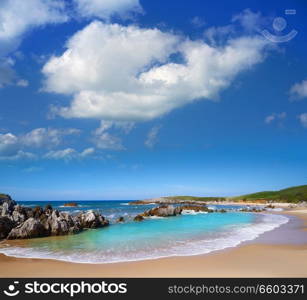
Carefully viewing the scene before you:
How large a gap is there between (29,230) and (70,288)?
58.3 ft

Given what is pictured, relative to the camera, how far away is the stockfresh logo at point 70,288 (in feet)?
31.8

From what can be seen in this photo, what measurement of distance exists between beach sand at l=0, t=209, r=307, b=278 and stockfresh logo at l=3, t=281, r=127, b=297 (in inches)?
75.1

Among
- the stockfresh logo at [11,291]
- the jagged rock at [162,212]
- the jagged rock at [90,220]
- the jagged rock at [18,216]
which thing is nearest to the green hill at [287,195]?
the jagged rock at [162,212]

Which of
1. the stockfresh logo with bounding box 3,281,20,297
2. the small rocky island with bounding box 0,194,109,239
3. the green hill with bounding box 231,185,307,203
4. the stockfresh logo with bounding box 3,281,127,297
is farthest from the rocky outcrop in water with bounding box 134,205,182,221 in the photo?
the green hill with bounding box 231,185,307,203

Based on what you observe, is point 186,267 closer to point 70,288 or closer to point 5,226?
point 70,288

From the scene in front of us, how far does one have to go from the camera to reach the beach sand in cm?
1213

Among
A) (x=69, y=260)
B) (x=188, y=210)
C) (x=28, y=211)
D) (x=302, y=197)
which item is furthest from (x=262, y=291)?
(x=302, y=197)

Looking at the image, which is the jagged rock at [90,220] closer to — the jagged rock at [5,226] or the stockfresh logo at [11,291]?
the jagged rock at [5,226]

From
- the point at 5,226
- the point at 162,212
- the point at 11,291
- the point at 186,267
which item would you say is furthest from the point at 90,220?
the point at 162,212

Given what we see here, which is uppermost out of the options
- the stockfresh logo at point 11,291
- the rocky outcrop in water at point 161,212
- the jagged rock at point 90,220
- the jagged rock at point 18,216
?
the jagged rock at point 18,216

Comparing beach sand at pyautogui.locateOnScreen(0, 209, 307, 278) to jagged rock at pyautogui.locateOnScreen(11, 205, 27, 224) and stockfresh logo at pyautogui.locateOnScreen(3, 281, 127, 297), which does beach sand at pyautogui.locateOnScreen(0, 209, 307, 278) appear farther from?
jagged rock at pyautogui.locateOnScreen(11, 205, 27, 224)

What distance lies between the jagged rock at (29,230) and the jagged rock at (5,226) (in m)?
1.39

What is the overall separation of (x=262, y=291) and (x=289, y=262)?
506 centimetres

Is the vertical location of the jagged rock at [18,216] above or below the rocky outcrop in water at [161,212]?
above
